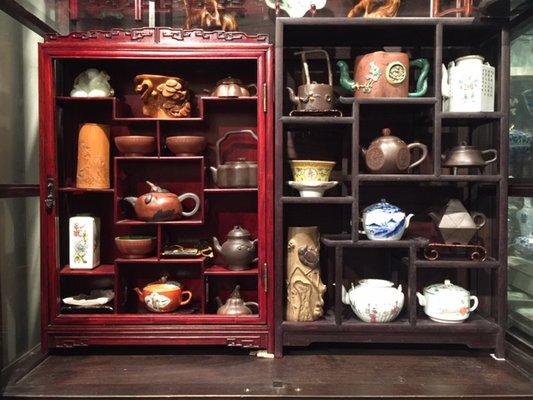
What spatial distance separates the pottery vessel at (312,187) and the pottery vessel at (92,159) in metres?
0.83

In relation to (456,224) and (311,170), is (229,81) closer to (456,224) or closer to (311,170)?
(311,170)

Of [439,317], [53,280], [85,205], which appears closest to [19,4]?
[85,205]

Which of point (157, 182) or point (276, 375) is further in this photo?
point (157, 182)

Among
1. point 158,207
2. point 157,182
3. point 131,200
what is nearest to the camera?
point 158,207

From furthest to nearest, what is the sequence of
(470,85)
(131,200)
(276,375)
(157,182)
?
(157,182) → (131,200) → (470,85) → (276,375)

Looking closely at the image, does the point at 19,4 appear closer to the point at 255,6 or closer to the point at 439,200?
the point at 255,6

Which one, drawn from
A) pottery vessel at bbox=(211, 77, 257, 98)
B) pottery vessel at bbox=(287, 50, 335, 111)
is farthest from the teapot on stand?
pottery vessel at bbox=(211, 77, 257, 98)

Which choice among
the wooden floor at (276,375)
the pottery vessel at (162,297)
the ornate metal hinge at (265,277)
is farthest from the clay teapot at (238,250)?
the wooden floor at (276,375)

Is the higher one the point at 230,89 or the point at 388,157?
the point at 230,89

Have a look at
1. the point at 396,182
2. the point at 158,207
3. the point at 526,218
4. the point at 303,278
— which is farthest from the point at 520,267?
the point at 158,207

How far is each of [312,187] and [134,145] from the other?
0.78 m

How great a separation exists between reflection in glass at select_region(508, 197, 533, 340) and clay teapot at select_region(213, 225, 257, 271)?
1124 mm

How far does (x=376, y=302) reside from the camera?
5.90 feet

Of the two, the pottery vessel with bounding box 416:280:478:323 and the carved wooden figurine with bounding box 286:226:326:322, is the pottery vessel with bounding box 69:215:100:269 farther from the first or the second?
the pottery vessel with bounding box 416:280:478:323
